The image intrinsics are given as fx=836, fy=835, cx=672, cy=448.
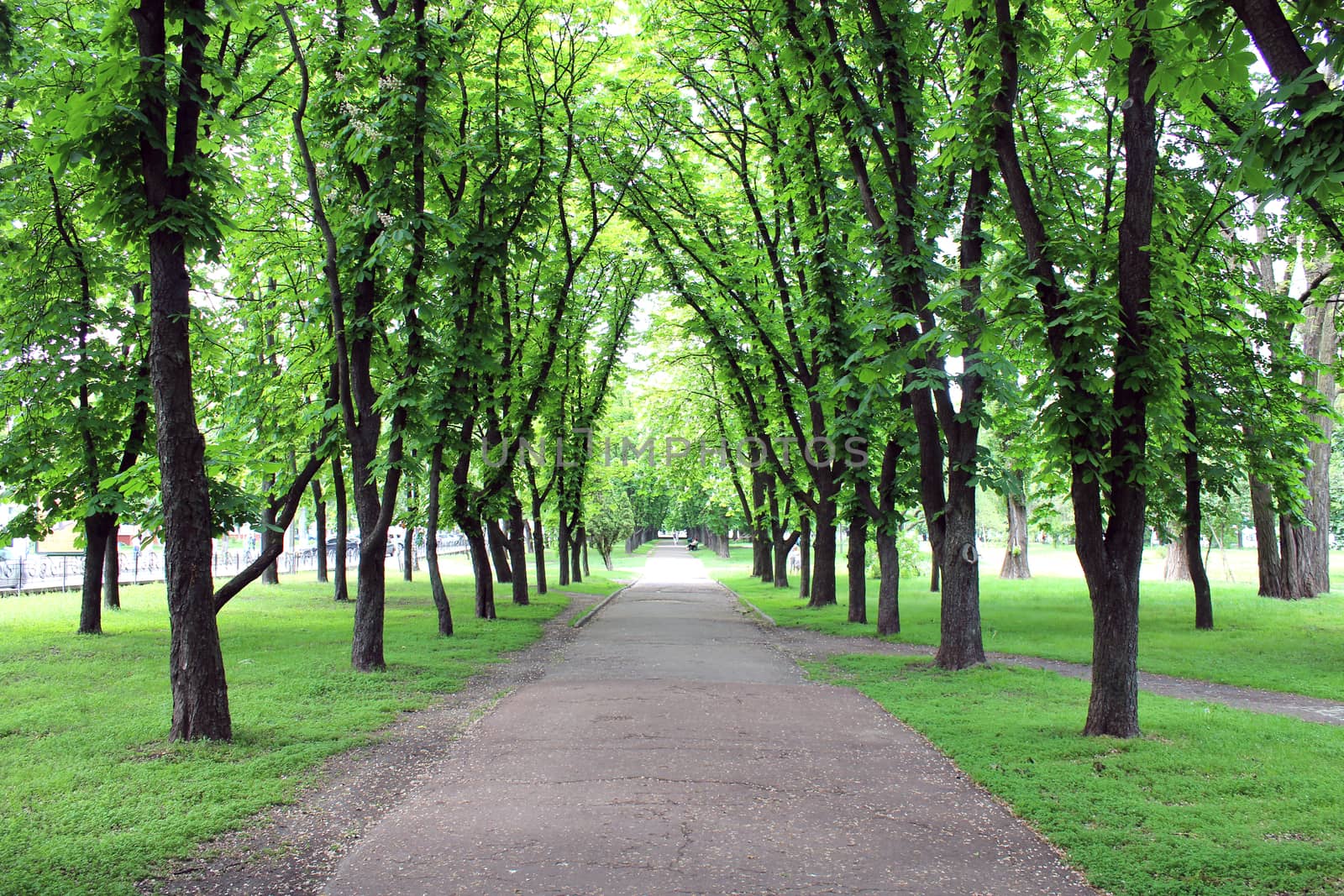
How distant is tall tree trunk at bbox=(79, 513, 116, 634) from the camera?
45.1 ft

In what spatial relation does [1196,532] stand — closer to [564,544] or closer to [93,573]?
[93,573]

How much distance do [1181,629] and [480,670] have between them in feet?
41.8

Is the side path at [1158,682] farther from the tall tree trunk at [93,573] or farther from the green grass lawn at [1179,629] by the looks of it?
the tall tree trunk at [93,573]

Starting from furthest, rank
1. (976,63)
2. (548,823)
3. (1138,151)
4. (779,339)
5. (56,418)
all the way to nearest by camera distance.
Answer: (779,339) < (56,418) < (976,63) < (1138,151) < (548,823)

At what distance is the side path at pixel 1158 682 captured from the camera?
885cm

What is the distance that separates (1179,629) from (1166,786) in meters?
11.6

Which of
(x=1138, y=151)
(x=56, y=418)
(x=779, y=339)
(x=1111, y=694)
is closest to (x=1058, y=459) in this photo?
(x=1111, y=694)

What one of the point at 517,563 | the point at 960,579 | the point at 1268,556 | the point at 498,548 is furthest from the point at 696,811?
the point at 498,548

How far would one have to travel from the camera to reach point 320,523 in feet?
89.3

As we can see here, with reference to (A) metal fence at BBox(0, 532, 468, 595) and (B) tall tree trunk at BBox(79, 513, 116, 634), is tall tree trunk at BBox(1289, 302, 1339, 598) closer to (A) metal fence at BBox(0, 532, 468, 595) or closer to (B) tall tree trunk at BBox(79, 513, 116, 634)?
(B) tall tree trunk at BBox(79, 513, 116, 634)

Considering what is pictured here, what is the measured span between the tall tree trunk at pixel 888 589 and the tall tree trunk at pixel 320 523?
15480mm

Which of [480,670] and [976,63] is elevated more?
[976,63]

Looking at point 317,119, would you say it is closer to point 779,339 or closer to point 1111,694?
point 779,339

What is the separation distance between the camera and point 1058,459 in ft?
24.2
